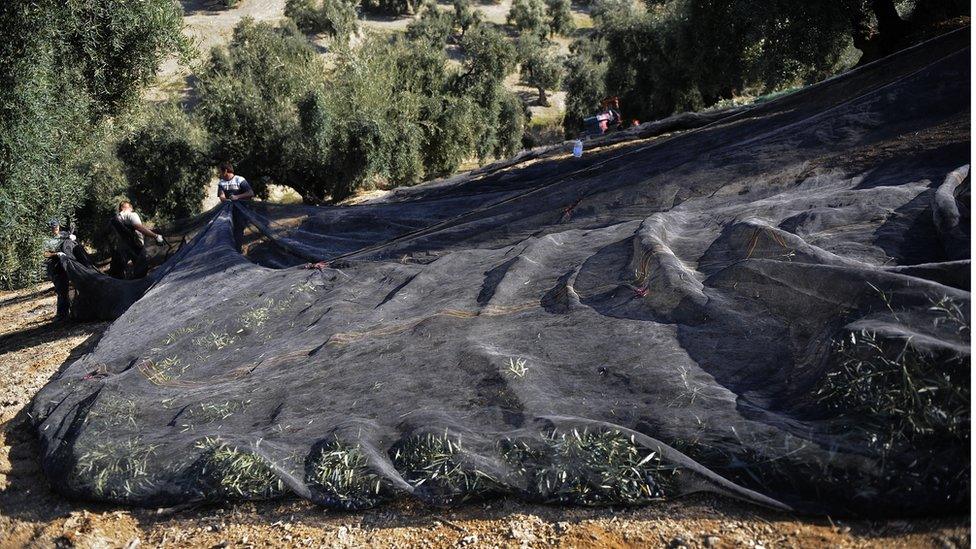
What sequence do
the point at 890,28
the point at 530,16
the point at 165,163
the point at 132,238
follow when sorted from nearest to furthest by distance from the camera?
the point at 132,238
the point at 890,28
the point at 165,163
the point at 530,16

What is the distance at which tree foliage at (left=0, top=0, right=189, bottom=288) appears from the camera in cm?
645

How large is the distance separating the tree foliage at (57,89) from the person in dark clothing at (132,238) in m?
1.93

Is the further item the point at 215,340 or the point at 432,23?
the point at 432,23

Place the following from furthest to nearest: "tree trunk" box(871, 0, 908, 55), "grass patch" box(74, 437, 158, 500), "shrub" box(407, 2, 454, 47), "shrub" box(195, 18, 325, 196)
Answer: "shrub" box(407, 2, 454, 47)
"shrub" box(195, 18, 325, 196)
"tree trunk" box(871, 0, 908, 55)
"grass patch" box(74, 437, 158, 500)

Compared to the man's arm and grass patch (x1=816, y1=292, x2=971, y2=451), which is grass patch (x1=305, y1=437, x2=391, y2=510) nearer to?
grass patch (x1=816, y1=292, x2=971, y2=451)

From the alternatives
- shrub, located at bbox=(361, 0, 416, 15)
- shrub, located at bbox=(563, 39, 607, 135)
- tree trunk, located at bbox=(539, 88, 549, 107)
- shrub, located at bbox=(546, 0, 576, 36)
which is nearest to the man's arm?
shrub, located at bbox=(563, 39, 607, 135)

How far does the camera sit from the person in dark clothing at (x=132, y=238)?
997 centimetres

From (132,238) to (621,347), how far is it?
356 inches

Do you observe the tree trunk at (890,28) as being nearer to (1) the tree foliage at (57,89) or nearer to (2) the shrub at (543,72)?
(1) the tree foliage at (57,89)

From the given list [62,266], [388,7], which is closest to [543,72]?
[388,7]

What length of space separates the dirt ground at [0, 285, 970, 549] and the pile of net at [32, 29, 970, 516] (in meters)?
0.10

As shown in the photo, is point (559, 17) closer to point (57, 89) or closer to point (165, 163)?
point (165, 163)

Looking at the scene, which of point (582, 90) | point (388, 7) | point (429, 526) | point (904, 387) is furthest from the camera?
point (388, 7)

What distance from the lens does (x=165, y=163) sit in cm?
1803
